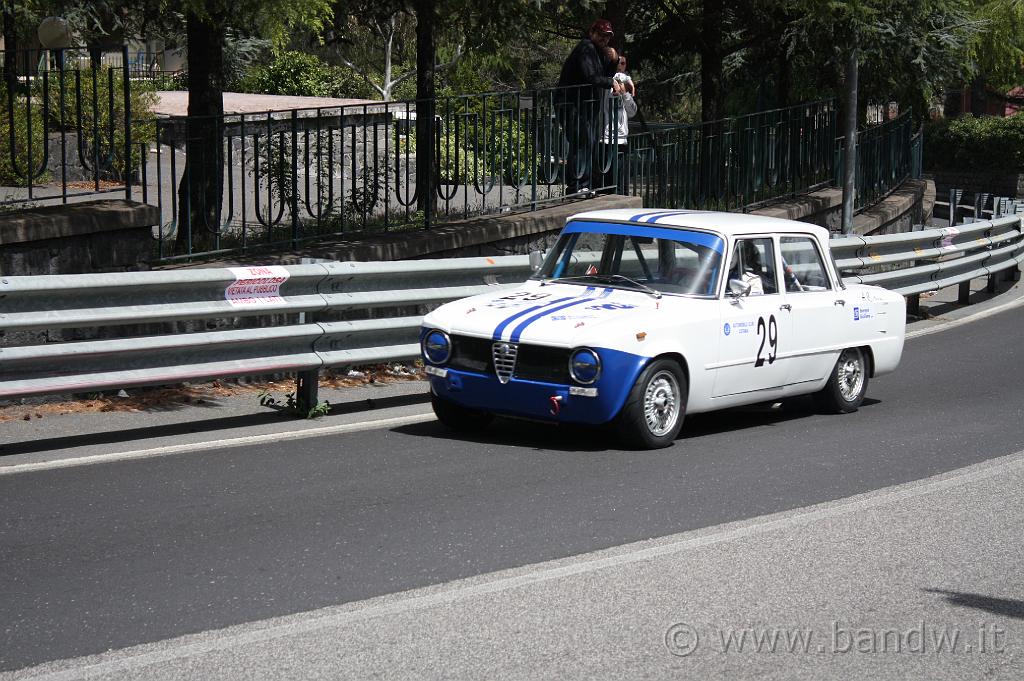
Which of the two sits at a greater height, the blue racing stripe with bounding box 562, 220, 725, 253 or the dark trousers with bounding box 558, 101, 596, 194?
the dark trousers with bounding box 558, 101, 596, 194

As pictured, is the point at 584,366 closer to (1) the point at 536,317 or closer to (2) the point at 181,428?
(1) the point at 536,317

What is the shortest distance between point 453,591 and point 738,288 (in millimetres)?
4309

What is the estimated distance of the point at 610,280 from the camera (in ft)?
31.6

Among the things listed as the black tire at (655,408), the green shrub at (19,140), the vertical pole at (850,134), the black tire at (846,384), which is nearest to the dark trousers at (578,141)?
the vertical pole at (850,134)

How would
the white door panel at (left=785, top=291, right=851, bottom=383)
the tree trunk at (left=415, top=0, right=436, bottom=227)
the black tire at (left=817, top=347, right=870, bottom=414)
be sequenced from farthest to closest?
the tree trunk at (left=415, top=0, right=436, bottom=227) → the black tire at (left=817, top=347, right=870, bottom=414) → the white door panel at (left=785, top=291, right=851, bottom=383)

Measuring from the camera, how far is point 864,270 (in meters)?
16.3

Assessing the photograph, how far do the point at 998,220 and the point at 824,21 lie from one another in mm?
3781

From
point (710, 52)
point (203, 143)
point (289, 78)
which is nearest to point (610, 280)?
point (203, 143)

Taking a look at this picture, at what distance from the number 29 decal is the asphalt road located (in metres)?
0.51

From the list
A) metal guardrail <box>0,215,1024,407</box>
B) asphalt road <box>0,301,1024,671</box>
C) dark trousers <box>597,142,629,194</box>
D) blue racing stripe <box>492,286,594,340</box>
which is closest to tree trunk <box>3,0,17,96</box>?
metal guardrail <box>0,215,1024,407</box>

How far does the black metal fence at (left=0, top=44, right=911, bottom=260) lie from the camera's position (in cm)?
1179

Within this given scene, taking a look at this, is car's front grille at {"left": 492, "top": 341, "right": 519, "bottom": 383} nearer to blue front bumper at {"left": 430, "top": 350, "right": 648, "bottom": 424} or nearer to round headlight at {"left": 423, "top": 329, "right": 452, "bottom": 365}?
blue front bumper at {"left": 430, "top": 350, "right": 648, "bottom": 424}

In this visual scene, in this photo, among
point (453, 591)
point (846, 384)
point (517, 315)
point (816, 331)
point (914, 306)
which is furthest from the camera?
point (914, 306)

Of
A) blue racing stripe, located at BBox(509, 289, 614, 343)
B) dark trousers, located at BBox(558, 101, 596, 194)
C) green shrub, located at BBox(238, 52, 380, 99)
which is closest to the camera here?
blue racing stripe, located at BBox(509, 289, 614, 343)
